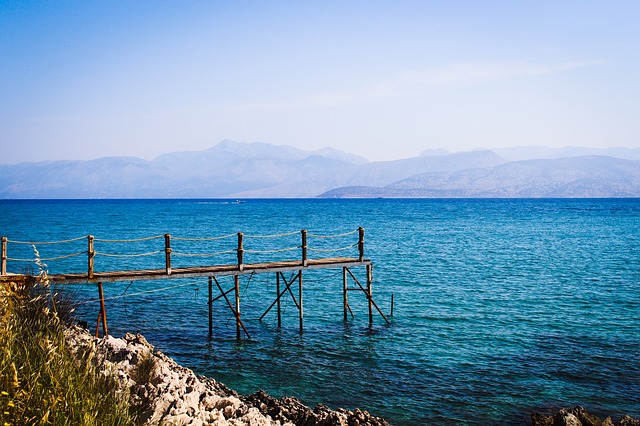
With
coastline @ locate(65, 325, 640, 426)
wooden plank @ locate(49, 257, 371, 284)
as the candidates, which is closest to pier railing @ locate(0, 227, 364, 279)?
wooden plank @ locate(49, 257, 371, 284)

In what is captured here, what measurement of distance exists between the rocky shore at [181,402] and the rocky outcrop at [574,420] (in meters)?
3.67

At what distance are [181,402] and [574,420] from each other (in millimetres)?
7925

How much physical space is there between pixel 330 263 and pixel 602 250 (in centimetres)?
3599

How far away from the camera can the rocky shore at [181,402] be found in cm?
938

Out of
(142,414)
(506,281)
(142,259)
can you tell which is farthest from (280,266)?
(142,259)

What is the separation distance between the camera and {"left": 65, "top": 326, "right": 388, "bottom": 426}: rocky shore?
9.38m

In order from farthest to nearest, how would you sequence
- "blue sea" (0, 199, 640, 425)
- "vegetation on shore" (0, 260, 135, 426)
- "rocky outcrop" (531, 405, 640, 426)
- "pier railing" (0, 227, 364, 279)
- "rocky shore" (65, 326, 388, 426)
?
"pier railing" (0, 227, 364, 279) < "blue sea" (0, 199, 640, 425) < "rocky outcrop" (531, 405, 640, 426) < "rocky shore" (65, 326, 388, 426) < "vegetation on shore" (0, 260, 135, 426)

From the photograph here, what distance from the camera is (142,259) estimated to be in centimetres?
4147

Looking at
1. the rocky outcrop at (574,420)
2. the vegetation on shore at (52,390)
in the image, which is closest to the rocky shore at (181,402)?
the vegetation on shore at (52,390)

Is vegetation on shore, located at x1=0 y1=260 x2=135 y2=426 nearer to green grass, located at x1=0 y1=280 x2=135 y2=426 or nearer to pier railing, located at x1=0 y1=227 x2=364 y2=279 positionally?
green grass, located at x1=0 y1=280 x2=135 y2=426

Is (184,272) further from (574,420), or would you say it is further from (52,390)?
(574,420)

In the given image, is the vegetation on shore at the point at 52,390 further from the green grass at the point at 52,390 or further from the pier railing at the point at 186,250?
the pier railing at the point at 186,250

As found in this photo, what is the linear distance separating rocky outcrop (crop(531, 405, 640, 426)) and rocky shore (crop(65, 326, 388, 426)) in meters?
3.67

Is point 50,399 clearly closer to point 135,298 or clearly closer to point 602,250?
point 135,298
